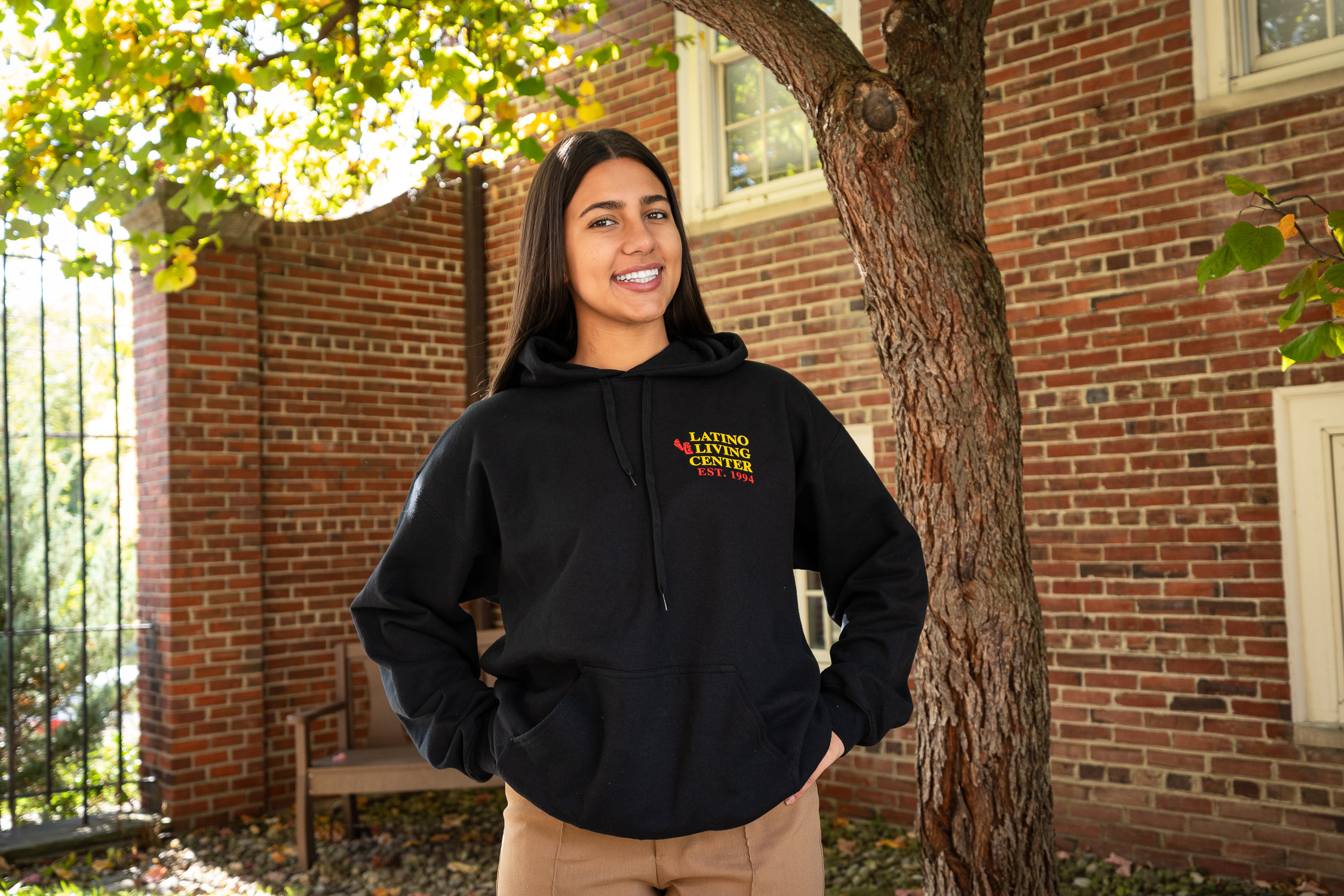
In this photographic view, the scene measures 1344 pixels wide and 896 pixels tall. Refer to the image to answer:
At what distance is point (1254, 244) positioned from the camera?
106 inches

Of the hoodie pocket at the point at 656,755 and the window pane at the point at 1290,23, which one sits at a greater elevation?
the window pane at the point at 1290,23

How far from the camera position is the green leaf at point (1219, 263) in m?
2.71

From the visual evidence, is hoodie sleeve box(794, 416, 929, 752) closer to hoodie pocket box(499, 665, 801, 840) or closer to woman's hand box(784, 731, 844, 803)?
woman's hand box(784, 731, 844, 803)

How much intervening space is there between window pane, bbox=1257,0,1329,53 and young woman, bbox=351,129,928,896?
148 inches

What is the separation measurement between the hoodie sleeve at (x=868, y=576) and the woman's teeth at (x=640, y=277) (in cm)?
43

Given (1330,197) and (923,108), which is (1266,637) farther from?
(923,108)

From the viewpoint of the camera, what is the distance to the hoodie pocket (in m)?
1.57

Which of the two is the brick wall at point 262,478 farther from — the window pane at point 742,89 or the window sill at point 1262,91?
the window sill at point 1262,91

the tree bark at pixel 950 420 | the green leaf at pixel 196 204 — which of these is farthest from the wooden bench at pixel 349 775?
the tree bark at pixel 950 420

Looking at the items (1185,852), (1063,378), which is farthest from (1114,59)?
(1185,852)

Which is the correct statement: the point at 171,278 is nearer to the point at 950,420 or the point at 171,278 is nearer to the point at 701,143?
the point at 701,143

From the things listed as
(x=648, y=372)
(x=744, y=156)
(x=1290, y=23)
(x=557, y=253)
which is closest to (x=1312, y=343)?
(x=648, y=372)

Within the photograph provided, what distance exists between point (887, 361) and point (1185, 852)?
2866 mm

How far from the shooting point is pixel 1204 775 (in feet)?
14.4
